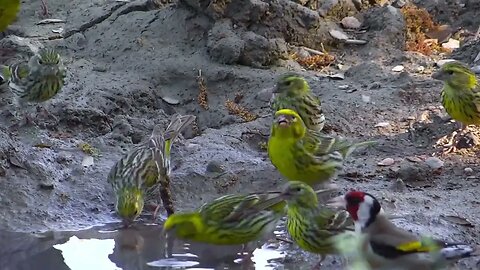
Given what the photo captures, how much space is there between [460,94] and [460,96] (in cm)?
2

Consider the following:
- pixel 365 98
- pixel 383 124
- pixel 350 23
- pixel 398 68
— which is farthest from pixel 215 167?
pixel 350 23

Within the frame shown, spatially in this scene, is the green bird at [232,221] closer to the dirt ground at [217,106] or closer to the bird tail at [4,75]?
the dirt ground at [217,106]

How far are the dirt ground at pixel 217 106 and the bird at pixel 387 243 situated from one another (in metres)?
1.13

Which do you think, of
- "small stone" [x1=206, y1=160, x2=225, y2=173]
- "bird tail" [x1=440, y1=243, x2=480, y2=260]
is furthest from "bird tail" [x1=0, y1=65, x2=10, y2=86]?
"bird tail" [x1=440, y1=243, x2=480, y2=260]

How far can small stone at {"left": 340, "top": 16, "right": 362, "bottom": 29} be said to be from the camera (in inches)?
483

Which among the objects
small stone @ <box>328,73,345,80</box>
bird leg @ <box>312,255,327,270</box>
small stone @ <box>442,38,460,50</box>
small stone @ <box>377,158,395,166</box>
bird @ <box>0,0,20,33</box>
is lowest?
bird leg @ <box>312,255,327,270</box>

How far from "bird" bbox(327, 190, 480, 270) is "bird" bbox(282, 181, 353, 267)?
107 millimetres

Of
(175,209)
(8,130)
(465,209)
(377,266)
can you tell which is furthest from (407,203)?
(8,130)

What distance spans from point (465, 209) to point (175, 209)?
2.43 meters

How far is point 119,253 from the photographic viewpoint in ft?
25.1

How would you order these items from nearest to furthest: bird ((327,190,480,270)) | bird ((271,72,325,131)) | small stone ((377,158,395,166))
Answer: bird ((327,190,480,270))
small stone ((377,158,395,166))
bird ((271,72,325,131))

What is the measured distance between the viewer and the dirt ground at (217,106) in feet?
27.7

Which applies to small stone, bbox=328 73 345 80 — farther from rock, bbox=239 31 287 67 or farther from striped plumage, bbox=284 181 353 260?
striped plumage, bbox=284 181 353 260

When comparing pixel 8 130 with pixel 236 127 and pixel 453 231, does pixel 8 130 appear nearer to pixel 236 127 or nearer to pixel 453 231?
pixel 236 127
